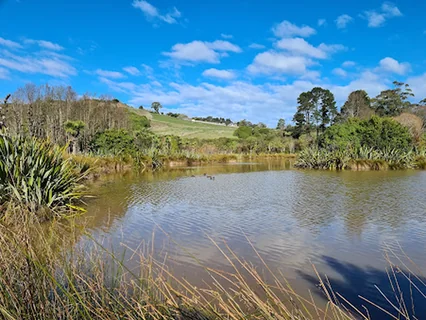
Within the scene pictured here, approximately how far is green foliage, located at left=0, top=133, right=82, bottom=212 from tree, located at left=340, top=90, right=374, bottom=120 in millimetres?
52293

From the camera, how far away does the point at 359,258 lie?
4.86m

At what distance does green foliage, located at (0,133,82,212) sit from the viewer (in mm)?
6293

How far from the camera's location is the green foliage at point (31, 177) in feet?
20.6

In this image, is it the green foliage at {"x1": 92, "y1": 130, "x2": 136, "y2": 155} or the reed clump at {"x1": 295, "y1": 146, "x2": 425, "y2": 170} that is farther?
the green foliage at {"x1": 92, "y1": 130, "x2": 136, "y2": 155}

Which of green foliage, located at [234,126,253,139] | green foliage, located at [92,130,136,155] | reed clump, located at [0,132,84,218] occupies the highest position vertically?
green foliage, located at [234,126,253,139]

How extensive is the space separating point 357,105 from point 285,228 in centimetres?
5287

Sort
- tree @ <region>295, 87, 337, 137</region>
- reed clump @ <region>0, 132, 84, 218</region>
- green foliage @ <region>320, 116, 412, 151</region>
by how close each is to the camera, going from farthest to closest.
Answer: tree @ <region>295, 87, 337, 137</region>
green foliage @ <region>320, 116, 412, 151</region>
reed clump @ <region>0, 132, 84, 218</region>

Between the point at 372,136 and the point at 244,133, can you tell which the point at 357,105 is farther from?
the point at 372,136

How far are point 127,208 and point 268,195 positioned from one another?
4832mm

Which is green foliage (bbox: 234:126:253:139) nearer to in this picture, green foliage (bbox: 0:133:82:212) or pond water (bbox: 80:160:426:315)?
pond water (bbox: 80:160:426:315)

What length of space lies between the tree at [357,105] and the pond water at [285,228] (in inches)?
1765

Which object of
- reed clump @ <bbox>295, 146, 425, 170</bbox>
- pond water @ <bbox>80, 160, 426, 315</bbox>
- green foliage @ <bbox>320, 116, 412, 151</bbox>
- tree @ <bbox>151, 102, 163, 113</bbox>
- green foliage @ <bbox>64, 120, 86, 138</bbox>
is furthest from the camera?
tree @ <bbox>151, 102, 163, 113</bbox>

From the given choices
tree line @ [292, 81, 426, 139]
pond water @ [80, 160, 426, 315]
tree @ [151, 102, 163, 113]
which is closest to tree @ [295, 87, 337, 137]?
tree line @ [292, 81, 426, 139]

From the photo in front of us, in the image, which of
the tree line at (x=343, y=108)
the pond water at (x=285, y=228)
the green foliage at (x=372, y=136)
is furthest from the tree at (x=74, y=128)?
the tree line at (x=343, y=108)
